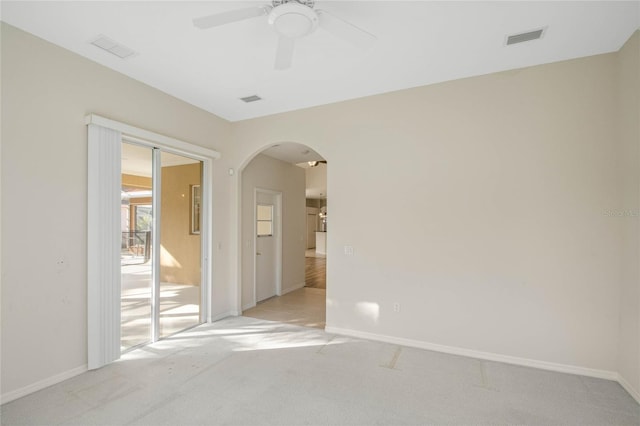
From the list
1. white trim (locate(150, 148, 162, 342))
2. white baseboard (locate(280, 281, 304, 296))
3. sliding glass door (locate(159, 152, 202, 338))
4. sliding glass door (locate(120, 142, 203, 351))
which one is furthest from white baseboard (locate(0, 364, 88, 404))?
white baseboard (locate(280, 281, 304, 296))

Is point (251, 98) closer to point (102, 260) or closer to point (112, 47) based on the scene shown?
point (112, 47)

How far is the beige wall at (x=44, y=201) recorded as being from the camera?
8.27 ft

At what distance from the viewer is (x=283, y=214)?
6.36 meters

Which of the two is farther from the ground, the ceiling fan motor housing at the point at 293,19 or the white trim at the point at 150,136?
the ceiling fan motor housing at the point at 293,19

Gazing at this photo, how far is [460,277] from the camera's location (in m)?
3.44

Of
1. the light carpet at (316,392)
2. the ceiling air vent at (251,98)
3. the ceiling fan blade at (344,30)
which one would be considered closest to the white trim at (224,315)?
the light carpet at (316,392)

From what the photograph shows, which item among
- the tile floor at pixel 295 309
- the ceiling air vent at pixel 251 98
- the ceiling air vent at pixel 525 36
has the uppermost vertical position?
the ceiling air vent at pixel 251 98

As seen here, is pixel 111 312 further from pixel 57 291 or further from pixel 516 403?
pixel 516 403

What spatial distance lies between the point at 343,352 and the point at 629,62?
384cm

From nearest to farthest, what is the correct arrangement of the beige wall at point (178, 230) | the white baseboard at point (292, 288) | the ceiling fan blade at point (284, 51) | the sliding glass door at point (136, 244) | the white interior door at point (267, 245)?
the ceiling fan blade at point (284, 51), the sliding glass door at point (136, 244), the beige wall at point (178, 230), the white interior door at point (267, 245), the white baseboard at point (292, 288)

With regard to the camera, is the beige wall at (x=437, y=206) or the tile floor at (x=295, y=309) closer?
the beige wall at (x=437, y=206)

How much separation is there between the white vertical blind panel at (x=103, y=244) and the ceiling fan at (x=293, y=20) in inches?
73.5

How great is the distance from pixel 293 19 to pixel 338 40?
0.70m

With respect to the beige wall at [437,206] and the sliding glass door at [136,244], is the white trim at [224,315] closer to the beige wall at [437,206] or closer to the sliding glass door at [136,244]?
the sliding glass door at [136,244]
